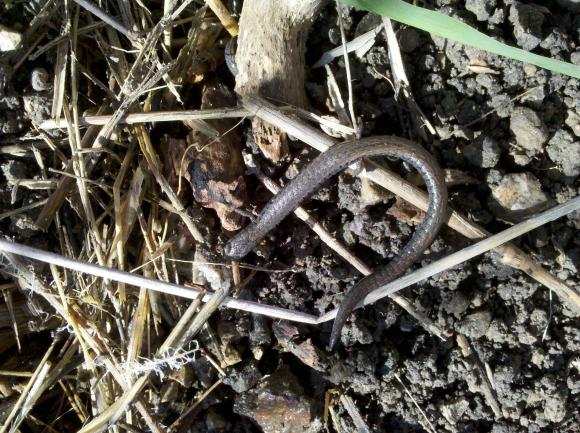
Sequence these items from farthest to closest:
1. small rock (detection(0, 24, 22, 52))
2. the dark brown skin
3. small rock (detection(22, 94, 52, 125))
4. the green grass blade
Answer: small rock (detection(22, 94, 52, 125)) < small rock (detection(0, 24, 22, 52)) < the dark brown skin < the green grass blade

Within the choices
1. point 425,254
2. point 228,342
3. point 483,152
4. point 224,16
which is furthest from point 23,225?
point 483,152

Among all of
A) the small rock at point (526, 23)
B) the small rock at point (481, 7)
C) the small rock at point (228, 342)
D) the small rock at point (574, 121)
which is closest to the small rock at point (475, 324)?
the small rock at point (574, 121)

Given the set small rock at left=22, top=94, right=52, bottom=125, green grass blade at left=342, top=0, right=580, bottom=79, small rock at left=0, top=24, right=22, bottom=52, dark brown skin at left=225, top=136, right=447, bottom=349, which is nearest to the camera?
green grass blade at left=342, top=0, right=580, bottom=79

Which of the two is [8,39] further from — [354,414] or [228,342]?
[354,414]

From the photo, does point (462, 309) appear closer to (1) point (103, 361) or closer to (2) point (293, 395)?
(2) point (293, 395)

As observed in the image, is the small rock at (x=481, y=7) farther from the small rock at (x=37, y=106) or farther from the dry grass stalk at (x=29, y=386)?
the dry grass stalk at (x=29, y=386)

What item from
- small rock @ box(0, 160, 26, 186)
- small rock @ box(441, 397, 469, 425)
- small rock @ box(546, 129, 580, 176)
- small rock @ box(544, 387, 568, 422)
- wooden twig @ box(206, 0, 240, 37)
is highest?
wooden twig @ box(206, 0, 240, 37)

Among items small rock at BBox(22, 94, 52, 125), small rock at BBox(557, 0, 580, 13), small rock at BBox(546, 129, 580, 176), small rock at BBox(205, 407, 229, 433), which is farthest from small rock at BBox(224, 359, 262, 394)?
small rock at BBox(557, 0, 580, 13)

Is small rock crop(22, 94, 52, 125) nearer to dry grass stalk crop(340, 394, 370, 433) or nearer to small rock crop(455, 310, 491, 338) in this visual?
dry grass stalk crop(340, 394, 370, 433)

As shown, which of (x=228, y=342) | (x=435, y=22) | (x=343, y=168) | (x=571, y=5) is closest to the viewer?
(x=435, y=22)
